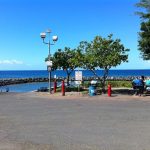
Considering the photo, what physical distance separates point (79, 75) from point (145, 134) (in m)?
23.8

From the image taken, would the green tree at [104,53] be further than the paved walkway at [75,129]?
Yes

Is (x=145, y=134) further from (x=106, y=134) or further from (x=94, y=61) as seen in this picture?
(x=94, y=61)

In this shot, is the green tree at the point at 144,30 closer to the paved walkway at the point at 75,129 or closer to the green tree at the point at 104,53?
the green tree at the point at 104,53

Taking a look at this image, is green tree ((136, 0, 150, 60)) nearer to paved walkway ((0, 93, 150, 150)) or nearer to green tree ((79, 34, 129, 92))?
green tree ((79, 34, 129, 92))

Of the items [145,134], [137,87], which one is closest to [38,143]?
[145,134]

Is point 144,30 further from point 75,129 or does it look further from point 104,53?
point 75,129

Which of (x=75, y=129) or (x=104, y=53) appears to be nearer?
(x=75, y=129)

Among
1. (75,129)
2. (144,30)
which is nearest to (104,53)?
(144,30)

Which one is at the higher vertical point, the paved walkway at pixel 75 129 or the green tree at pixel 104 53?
the green tree at pixel 104 53

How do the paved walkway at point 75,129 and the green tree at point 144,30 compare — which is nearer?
the paved walkway at point 75,129

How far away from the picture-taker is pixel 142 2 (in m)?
38.6

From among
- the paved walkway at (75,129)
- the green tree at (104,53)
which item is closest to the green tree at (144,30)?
the green tree at (104,53)

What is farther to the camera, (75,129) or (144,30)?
(144,30)

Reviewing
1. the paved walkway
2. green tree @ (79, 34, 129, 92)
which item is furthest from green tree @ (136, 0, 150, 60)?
the paved walkway
